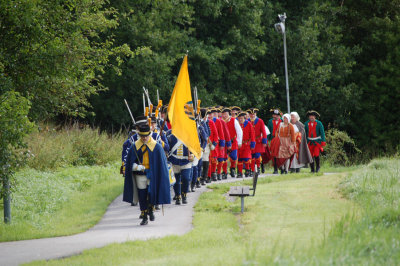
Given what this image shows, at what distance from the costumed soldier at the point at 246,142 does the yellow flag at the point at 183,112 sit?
25.1ft

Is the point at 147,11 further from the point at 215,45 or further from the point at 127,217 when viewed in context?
the point at 127,217

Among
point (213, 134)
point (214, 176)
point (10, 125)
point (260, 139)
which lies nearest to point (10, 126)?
point (10, 125)

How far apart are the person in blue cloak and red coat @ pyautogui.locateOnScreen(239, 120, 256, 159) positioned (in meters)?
8.51

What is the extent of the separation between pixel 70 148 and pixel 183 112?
1114 cm

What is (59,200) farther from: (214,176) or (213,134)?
(214,176)

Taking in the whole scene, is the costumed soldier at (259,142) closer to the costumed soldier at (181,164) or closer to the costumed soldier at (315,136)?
the costumed soldier at (315,136)

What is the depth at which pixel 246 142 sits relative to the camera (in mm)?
21297

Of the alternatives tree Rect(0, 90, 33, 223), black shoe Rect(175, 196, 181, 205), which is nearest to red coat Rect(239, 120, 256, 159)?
black shoe Rect(175, 196, 181, 205)

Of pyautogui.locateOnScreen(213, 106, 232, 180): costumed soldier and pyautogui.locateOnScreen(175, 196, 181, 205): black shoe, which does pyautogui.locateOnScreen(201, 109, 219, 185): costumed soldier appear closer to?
pyautogui.locateOnScreen(213, 106, 232, 180): costumed soldier

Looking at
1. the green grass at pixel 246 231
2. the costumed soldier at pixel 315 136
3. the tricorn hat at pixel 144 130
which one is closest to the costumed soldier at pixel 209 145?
the green grass at pixel 246 231

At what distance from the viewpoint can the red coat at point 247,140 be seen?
69.7ft

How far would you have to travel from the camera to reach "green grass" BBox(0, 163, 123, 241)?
12.7 m

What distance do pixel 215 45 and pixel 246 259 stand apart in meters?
30.5

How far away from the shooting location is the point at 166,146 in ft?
49.4
